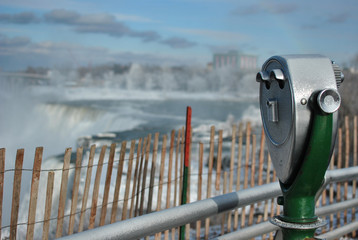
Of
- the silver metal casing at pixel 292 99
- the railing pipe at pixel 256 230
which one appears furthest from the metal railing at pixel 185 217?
the silver metal casing at pixel 292 99

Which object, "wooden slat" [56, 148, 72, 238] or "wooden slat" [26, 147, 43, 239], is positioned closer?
"wooden slat" [26, 147, 43, 239]

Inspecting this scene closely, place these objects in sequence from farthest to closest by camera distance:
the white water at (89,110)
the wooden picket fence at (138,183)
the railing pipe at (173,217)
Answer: the white water at (89,110) → the wooden picket fence at (138,183) → the railing pipe at (173,217)

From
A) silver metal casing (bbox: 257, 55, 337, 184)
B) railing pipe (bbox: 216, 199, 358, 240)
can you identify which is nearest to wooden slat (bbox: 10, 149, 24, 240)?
railing pipe (bbox: 216, 199, 358, 240)

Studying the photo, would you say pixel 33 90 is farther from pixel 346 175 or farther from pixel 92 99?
pixel 346 175

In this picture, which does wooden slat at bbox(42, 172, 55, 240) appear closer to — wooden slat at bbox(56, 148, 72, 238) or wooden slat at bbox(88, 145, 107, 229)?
wooden slat at bbox(56, 148, 72, 238)

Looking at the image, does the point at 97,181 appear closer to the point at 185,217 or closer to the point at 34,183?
the point at 34,183

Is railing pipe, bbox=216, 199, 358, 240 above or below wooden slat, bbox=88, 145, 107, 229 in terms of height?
below

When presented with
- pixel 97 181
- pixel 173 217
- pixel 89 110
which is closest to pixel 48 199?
pixel 97 181

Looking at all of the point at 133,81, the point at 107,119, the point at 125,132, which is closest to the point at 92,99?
the point at 133,81

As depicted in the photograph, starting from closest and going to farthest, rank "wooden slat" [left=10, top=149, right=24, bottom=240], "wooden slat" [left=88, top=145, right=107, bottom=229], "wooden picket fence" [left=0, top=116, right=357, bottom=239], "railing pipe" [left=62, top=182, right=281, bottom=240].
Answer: "railing pipe" [left=62, top=182, right=281, bottom=240] → "wooden slat" [left=10, top=149, right=24, bottom=240] → "wooden picket fence" [left=0, top=116, right=357, bottom=239] → "wooden slat" [left=88, top=145, right=107, bottom=229]

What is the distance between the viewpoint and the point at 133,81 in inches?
1544

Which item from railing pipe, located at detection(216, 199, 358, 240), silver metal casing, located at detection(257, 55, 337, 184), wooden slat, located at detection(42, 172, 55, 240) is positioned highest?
silver metal casing, located at detection(257, 55, 337, 184)

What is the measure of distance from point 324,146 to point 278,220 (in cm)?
33

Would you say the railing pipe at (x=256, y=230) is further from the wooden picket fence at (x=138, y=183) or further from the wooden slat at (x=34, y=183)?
the wooden slat at (x=34, y=183)
